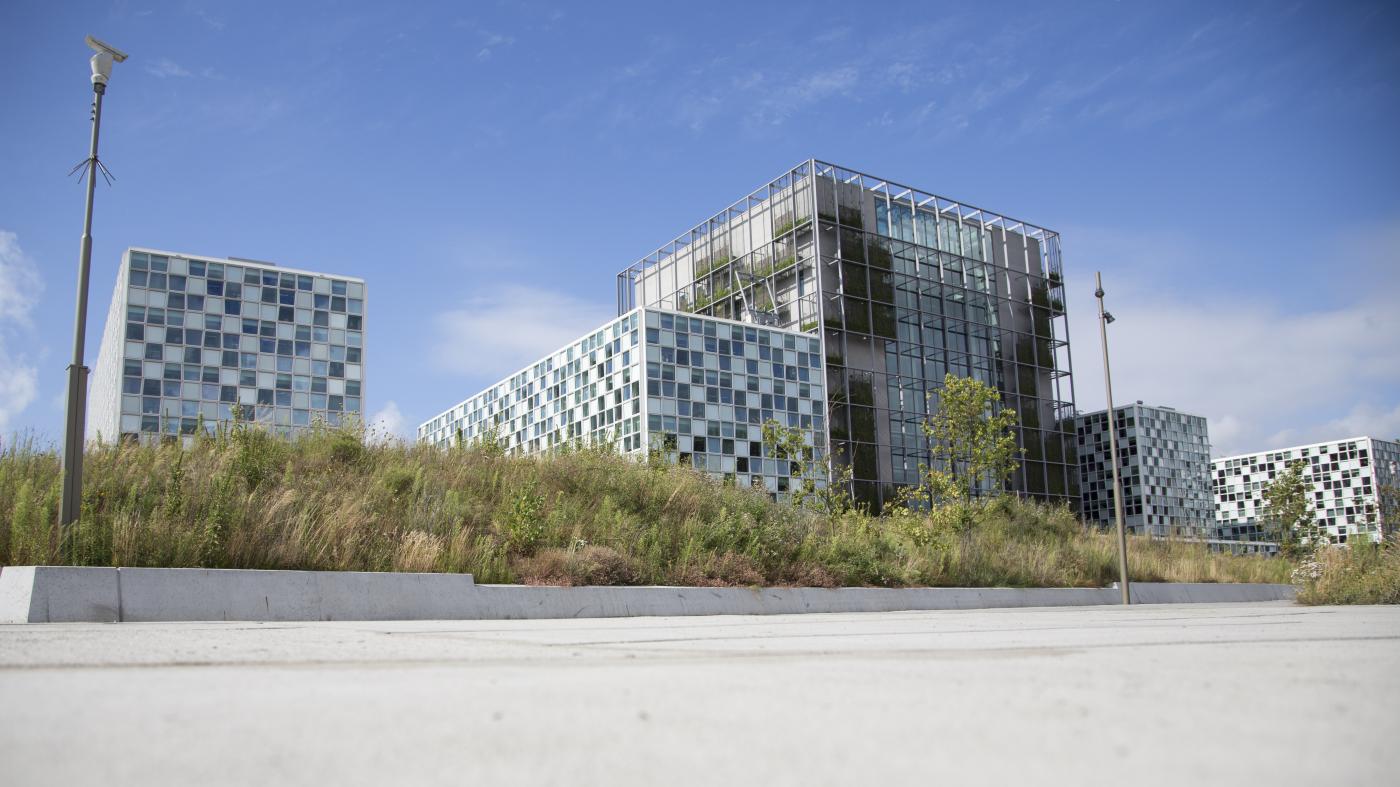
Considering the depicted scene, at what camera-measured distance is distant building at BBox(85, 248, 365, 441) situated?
37.1 meters

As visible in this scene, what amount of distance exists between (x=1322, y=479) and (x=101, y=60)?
102706mm

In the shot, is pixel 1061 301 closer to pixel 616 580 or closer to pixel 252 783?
pixel 616 580

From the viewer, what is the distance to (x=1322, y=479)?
8950cm

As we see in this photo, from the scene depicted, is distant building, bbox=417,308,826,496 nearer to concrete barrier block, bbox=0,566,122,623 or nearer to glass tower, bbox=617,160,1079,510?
glass tower, bbox=617,160,1079,510

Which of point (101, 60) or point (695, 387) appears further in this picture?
point (695, 387)

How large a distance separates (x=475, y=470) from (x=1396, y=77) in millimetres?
17791

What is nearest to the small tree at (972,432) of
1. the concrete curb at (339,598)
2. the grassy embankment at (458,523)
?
the grassy embankment at (458,523)

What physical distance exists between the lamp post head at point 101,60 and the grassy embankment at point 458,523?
15.3 feet

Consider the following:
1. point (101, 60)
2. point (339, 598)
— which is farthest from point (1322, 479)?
point (101, 60)

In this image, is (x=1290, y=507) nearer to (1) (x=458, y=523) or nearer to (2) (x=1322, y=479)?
(1) (x=458, y=523)

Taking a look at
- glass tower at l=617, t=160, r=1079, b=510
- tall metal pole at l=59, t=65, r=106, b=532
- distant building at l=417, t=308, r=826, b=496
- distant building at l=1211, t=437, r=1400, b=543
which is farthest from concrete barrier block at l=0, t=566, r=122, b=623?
distant building at l=1211, t=437, r=1400, b=543

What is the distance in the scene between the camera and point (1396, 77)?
17109 millimetres

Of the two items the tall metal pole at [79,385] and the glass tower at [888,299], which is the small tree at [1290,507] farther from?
the tall metal pole at [79,385]

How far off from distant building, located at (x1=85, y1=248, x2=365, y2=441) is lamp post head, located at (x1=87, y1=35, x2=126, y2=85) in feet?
87.2
